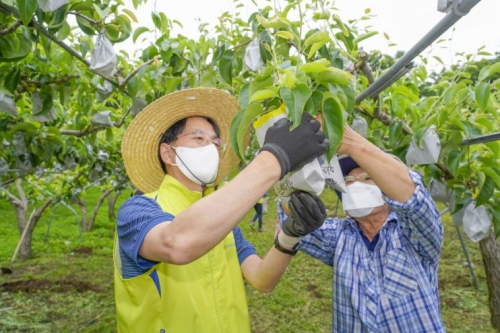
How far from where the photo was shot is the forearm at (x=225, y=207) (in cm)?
107

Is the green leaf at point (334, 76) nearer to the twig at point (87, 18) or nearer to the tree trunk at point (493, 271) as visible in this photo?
the twig at point (87, 18)

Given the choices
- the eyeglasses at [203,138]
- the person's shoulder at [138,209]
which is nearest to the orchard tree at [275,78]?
the eyeglasses at [203,138]

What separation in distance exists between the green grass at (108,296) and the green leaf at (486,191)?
9.56 ft

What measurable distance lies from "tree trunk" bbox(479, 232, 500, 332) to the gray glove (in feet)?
8.50

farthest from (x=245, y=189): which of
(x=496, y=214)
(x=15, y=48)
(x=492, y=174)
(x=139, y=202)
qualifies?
(x=496, y=214)

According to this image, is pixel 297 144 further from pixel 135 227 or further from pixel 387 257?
Result: pixel 387 257

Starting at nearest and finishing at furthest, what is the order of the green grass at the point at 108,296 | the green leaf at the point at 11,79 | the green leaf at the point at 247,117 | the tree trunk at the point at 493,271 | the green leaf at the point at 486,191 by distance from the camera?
the green leaf at the point at 247,117 → the green leaf at the point at 486,191 → the green leaf at the point at 11,79 → the tree trunk at the point at 493,271 → the green grass at the point at 108,296

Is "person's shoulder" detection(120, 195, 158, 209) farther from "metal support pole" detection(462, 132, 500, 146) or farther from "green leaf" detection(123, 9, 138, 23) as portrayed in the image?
"metal support pole" detection(462, 132, 500, 146)

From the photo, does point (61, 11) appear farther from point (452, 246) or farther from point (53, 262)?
point (452, 246)

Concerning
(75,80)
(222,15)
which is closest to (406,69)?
(222,15)

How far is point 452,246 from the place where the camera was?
706 cm

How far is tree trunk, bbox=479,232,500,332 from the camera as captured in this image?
11.5ft

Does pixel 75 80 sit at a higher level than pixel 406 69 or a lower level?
higher

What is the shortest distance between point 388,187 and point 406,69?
1.28 feet
